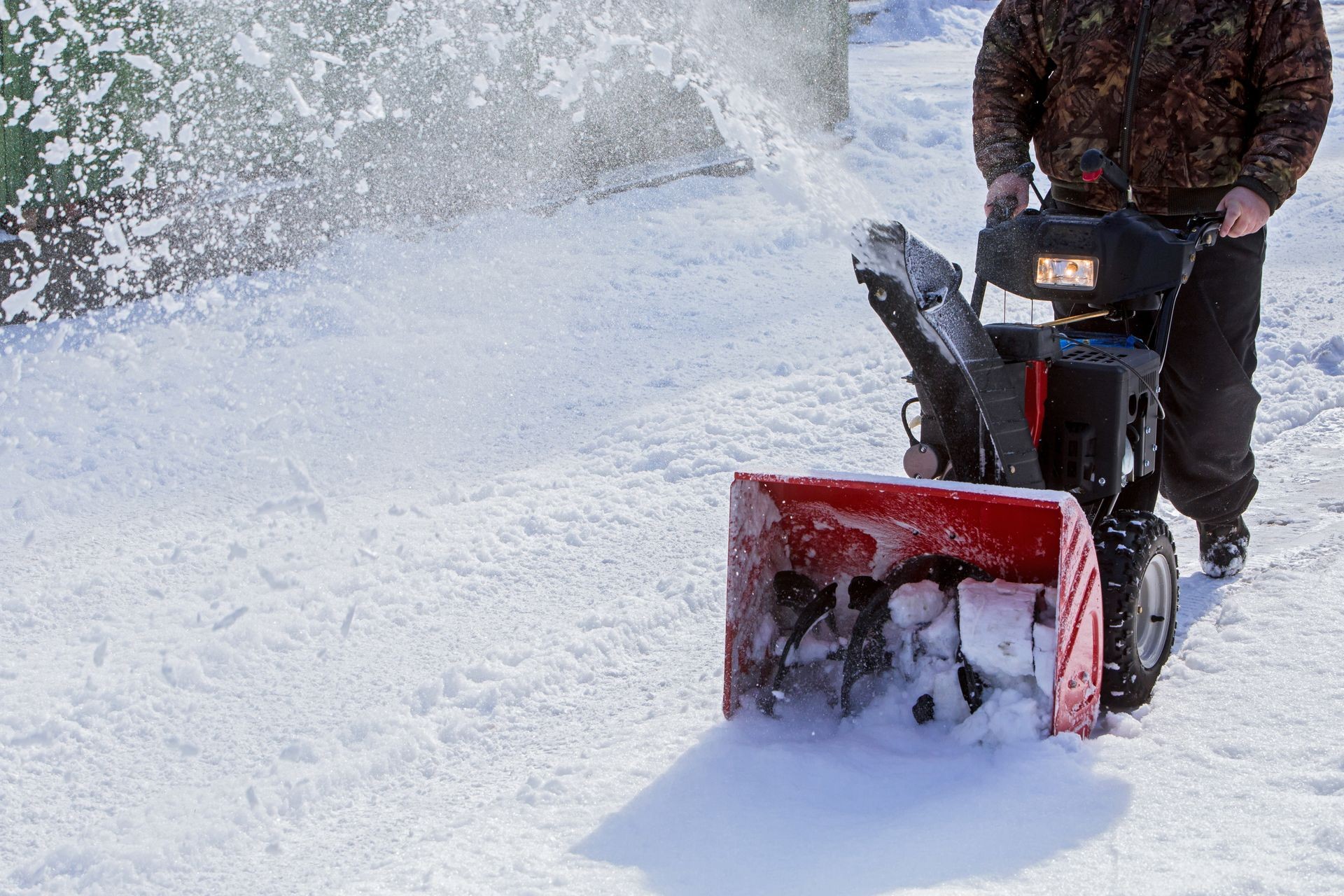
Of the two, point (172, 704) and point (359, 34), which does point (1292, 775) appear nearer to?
point (172, 704)

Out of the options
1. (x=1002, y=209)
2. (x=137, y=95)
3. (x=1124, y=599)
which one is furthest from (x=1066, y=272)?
(x=137, y=95)

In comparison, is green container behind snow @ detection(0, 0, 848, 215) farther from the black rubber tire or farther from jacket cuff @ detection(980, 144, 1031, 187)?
the black rubber tire

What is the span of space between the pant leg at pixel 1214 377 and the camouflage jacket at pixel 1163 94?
6.8 inches

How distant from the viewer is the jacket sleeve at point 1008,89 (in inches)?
117

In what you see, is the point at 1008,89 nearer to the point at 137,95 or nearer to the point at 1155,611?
the point at 1155,611

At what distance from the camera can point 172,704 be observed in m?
2.84

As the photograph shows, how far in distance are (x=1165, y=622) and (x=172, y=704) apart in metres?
2.19

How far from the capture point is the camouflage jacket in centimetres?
267

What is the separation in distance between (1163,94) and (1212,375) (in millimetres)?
658

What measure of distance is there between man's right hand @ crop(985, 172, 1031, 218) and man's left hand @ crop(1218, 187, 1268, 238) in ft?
1.53

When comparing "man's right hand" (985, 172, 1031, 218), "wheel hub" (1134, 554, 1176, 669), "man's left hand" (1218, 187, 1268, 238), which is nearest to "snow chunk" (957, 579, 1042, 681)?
"wheel hub" (1134, 554, 1176, 669)

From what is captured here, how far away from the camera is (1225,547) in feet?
10.6

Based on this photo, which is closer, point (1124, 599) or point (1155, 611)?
point (1124, 599)

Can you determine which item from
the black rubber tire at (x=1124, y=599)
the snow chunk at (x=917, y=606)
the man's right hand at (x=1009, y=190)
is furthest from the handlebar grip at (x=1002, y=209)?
the snow chunk at (x=917, y=606)
